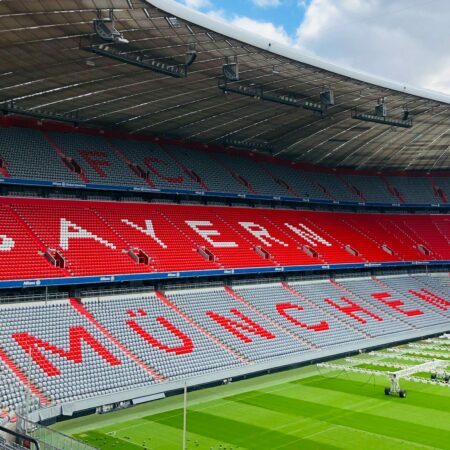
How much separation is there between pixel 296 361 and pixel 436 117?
18087 millimetres

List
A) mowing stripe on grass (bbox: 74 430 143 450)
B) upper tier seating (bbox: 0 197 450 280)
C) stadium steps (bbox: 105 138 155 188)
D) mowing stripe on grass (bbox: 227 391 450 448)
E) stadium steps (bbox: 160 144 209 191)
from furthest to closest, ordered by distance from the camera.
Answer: stadium steps (bbox: 160 144 209 191), stadium steps (bbox: 105 138 155 188), upper tier seating (bbox: 0 197 450 280), mowing stripe on grass (bbox: 227 391 450 448), mowing stripe on grass (bbox: 74 430 143 450)

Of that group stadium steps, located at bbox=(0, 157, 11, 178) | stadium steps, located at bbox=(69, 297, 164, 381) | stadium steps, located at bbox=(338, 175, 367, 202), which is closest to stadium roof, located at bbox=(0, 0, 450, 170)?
stadium steps, located at bbox=(0, 157, 11, 178)

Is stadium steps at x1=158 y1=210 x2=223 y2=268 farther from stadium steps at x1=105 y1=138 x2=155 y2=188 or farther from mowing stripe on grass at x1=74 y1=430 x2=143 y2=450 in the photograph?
mowing stripe on grass at x1=74 y1=430 x2=143 y2=450

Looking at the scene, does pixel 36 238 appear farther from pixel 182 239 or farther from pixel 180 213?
pixel 180 213

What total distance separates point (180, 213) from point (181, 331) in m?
10.7

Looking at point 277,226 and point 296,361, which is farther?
point 277,226

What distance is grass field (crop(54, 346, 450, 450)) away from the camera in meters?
19.8

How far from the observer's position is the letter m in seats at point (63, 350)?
23.0 metres

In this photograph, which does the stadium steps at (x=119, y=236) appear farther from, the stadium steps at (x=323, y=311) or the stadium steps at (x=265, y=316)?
the stadium steps at (x=323, y=311)

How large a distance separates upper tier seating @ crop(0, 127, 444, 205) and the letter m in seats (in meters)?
9.50

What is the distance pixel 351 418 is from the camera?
22359mm

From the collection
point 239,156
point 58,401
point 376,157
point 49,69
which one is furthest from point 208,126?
point 58,401

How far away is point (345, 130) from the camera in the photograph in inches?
1559

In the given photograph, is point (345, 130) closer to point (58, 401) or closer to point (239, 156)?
point (239, 156)
